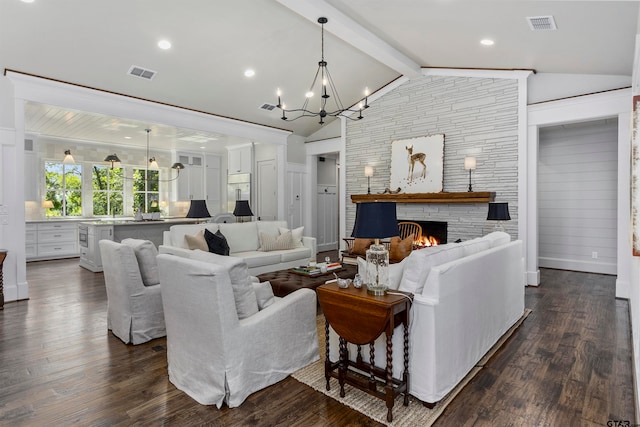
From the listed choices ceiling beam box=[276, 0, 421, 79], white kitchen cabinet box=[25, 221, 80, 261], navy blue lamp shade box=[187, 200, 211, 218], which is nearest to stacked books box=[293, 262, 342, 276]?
navy blue lamp shade box=[187, 200, 211, 218]

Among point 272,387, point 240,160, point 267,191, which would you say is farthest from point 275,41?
point 240,160

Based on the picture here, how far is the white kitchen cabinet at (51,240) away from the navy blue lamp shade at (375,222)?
802 cm

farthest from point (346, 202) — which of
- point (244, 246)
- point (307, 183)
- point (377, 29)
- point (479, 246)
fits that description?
point (479, 246)

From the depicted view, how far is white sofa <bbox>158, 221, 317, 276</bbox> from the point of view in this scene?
503cm

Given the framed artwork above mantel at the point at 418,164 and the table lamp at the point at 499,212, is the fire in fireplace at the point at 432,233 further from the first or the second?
the table lamp at the point at 499,212

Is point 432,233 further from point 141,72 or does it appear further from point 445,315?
point 141,72

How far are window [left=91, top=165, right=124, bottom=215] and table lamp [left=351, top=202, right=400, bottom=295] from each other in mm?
8599

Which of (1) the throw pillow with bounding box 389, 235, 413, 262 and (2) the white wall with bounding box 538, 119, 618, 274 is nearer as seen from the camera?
(1) the throw pillow with bounding box 389, 235, 413, 262

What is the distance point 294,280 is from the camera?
3.76m

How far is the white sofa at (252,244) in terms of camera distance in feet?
16.5

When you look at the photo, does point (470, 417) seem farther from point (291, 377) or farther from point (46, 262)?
point (46, 262)

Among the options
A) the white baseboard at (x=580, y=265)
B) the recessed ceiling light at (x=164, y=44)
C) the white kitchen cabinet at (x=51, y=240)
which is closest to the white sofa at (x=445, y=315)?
the recessed ceiling light at (x=164, y=44)

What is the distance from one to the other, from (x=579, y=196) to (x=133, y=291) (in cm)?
692

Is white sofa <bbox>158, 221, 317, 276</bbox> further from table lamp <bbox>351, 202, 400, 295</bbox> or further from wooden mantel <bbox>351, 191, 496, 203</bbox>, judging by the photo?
table lamp <bbox>351, 202, 400, 295</bbox>
